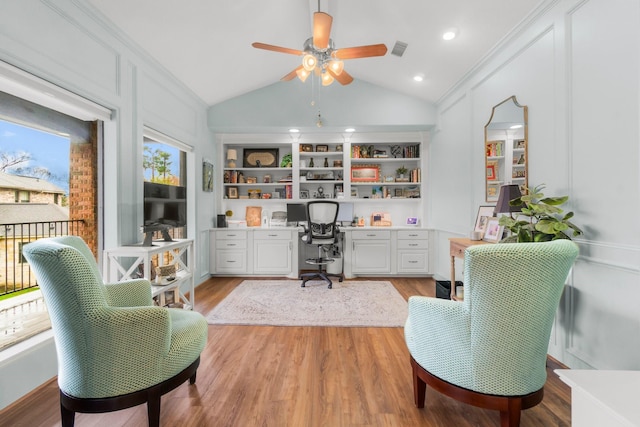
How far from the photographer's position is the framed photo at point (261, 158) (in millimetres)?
5137

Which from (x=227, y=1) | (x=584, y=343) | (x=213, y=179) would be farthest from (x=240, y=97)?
Answer: (x=584, y=343)

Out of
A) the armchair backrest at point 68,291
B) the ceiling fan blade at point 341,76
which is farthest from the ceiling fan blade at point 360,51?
the armchair backrest at point 68,291

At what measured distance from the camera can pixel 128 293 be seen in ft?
6.00

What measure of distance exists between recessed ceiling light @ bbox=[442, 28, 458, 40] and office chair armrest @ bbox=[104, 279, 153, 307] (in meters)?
3.33

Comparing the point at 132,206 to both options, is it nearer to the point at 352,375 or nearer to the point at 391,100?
the point at 352,375

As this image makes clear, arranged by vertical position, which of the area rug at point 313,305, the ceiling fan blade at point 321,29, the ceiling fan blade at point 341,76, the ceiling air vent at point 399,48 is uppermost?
the ceiling air vent at point 399,48

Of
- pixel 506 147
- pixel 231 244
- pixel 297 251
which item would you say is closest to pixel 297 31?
pixel 506 147

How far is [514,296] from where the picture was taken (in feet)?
4.23

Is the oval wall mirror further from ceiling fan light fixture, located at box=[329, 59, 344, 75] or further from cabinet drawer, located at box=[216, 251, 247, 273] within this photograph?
cabinet drawer, located at box=[216, 251, 247, 273]

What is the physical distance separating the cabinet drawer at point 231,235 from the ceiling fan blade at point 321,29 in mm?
3108

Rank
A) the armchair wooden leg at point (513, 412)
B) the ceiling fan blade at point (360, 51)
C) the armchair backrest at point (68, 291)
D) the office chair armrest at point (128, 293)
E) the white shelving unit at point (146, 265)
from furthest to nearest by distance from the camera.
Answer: the white shelving unit at point (146, 265), the ceiling fan blade at point (360, 51), the office chair armrest at point (128, 293), the armchair wooden leg at point (513, 412), the armchair backrest at point (68, 291)

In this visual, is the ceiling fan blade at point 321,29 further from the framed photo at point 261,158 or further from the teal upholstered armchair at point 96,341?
the framed photo at point 261,158

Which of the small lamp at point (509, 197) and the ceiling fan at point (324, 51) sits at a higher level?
the ceiling fan at point (324, 51)

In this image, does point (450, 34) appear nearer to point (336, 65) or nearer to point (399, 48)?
point (399, 48)
